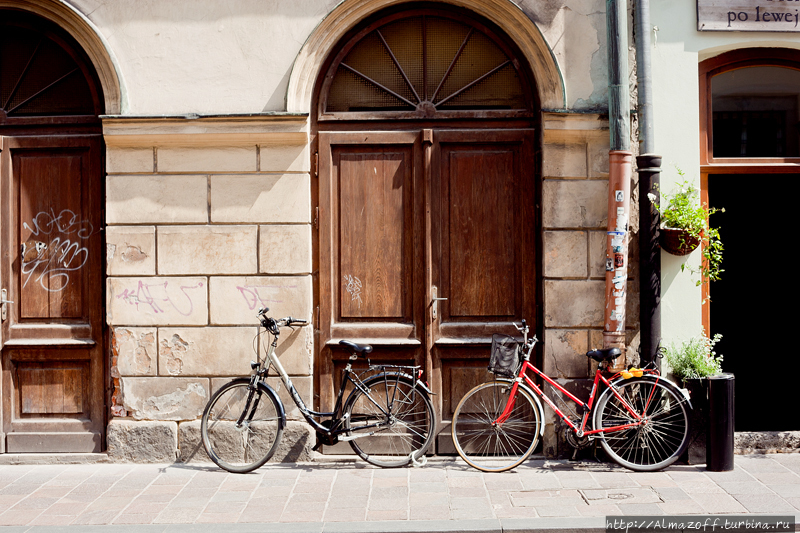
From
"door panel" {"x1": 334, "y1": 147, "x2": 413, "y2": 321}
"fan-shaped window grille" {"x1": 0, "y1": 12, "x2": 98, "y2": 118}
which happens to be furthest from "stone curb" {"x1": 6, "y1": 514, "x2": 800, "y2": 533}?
"fan-shaped window grille" {"x1": 0, "y1": 12, "x2": 98, "y2": 118}

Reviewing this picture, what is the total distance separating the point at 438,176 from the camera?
6.17 m

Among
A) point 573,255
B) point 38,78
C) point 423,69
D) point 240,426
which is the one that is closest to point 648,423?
point 573,255

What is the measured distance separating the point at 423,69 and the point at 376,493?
145 inches

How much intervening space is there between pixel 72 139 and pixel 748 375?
6993 millimetres

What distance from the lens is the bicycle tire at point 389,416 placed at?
5746 mm

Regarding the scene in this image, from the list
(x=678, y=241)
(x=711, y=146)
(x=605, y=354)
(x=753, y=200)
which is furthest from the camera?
(x=753, y=200)

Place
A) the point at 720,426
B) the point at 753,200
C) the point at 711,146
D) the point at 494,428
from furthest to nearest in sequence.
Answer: the point at 753,200 → the point at 711,146 → the point at 494,428 → the point at 720,426

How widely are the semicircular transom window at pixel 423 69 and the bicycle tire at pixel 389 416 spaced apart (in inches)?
97.7

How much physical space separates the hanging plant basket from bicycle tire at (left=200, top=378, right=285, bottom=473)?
3629mm

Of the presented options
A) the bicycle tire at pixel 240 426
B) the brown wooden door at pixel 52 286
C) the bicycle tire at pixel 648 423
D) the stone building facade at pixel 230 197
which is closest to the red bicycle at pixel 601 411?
the bicycle tire at pixel 648 423

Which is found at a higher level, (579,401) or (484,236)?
(484,236)

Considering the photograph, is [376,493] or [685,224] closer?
[376,493]

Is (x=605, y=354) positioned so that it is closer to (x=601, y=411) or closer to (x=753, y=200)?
(x=601, y=411)

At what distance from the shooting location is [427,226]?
6133mm
